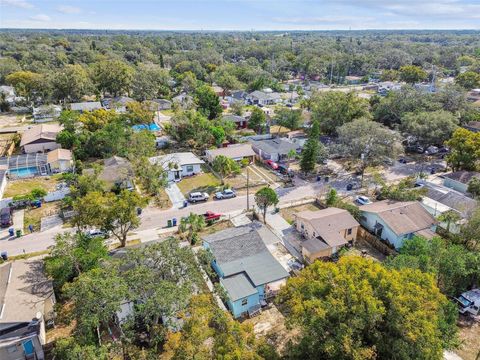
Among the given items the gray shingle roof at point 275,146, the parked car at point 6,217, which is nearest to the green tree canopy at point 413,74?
the gray shingle roof at point 275,146

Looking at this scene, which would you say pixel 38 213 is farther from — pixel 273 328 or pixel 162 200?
pixel 273 328

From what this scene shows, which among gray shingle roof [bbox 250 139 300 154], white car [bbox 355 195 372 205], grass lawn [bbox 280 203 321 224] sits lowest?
grass lawn [bbox 280 203 321 224]

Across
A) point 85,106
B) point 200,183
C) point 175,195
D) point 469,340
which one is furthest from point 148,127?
point 469,340

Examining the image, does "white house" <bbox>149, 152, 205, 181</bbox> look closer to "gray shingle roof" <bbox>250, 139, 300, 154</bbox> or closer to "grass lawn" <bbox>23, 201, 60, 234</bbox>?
"gray shingle roof" <bbox>250, 139, 300, 154</bbox>

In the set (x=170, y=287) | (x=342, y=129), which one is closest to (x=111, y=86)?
(x=342, y=129)

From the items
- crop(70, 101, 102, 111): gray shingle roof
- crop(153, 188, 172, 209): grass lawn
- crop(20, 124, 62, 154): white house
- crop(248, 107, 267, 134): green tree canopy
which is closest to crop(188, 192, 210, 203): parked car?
crop(153, 188, 172, 209): grass lawn

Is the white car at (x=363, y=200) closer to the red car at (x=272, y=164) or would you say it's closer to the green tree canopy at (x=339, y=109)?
the red car at (x=272, y=164)

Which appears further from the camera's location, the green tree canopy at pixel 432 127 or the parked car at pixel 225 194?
the green tree canopy at pixel 432 127
